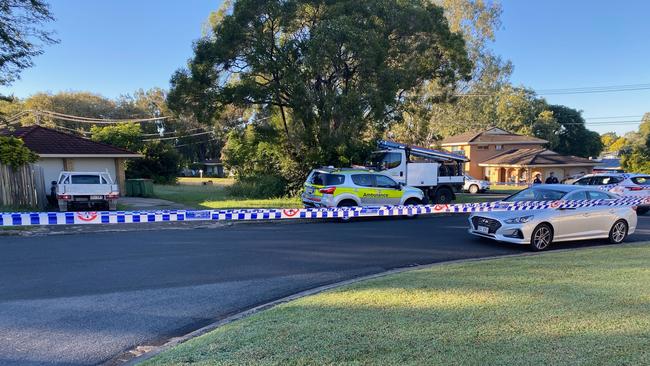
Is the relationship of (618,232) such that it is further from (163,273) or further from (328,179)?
(163,273)

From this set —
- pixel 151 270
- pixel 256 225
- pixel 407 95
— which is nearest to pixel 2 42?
pixel 256 225

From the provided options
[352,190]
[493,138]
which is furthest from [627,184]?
[493,138]

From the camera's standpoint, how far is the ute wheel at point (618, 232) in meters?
10.4

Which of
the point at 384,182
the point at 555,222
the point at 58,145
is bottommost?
the point at 555,222

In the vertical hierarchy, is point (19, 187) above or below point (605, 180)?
above

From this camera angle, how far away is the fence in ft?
47.4

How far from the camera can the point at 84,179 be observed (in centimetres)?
1656

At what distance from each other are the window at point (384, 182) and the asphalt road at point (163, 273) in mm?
2452

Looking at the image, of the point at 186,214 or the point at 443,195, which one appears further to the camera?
the point at 443,195

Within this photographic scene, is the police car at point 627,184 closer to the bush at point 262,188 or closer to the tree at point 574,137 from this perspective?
the bush at point 262,188

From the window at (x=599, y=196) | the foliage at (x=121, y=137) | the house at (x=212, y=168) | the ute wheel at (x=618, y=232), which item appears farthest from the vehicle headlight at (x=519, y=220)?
the house at (x=212, y=168)

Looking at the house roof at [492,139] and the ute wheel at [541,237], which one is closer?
the ute wheel at [541,237]

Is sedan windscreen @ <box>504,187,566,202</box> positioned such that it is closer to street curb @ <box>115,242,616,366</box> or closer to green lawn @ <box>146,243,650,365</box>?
street curb @ <box>115,242,616,366</box>

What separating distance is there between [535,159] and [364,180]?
108 feet
